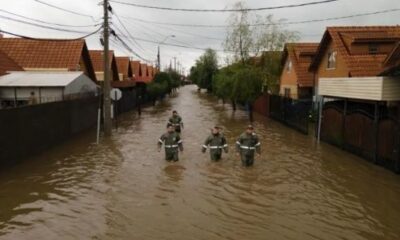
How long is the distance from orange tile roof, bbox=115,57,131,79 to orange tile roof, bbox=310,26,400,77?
2507cm

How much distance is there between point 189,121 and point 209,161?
51.3 ft

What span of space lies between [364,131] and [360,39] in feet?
34.9

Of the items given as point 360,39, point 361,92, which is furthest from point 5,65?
point 360,39

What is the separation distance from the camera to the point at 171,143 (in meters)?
15.9

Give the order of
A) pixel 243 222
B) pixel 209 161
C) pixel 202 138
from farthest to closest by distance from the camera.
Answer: pixel 202 138 < pixel 209 161 < pixel 243 222

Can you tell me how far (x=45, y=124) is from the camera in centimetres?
1822

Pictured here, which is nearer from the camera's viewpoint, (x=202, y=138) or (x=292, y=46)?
(x=202, y=138)

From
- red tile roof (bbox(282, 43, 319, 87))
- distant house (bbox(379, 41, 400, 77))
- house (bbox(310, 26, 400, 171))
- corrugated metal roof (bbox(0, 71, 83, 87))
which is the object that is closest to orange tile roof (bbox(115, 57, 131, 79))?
red tile roof (bbox(282, 43, 319, 87))

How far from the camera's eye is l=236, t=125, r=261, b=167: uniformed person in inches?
586

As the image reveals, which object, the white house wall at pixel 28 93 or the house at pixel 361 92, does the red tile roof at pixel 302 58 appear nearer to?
the house at pixel 361 92

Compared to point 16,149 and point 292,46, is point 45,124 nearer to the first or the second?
point 16,149

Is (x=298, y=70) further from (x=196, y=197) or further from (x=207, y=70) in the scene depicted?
(x=207, y=70)

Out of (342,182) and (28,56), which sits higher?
(28,56)

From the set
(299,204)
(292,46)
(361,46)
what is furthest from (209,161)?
(292,46)
